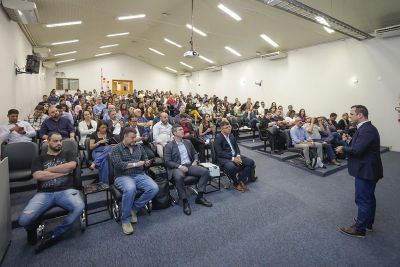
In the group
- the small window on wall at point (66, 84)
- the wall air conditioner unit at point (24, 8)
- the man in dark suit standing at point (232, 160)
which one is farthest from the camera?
the small window on wall at point (66, 84)

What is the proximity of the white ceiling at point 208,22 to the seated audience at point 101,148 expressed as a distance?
3.81 meters

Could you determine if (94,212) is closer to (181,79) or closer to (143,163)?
(143,163)

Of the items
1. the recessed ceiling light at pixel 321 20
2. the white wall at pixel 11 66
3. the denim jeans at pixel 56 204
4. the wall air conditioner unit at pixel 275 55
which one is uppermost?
the wall air conditioner unit at pixel 275 55

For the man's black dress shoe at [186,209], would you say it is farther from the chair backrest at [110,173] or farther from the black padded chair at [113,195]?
the chair backrest at [110,173]

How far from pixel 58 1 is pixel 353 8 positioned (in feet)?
24.1

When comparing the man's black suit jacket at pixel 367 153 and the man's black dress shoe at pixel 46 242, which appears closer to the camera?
the man's black dress shoe at pixel 46 242

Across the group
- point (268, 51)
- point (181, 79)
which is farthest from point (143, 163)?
point (181, 79)

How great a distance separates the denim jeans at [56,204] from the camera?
6.97ft

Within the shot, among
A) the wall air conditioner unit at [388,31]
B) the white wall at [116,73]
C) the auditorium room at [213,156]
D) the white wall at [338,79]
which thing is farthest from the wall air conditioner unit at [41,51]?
the wall air conditioner unit at [388,31]

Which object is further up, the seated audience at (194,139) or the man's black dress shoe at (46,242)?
the seated audience at (194,139)

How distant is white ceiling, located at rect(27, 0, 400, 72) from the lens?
570cm

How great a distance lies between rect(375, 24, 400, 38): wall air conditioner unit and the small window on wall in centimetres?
1543

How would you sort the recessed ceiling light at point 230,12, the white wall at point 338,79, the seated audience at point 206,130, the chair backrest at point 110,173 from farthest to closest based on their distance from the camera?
the recessed ceiling light at point 230,12, the white wall at point 338,79, the seated audience at point 206,130, the chair backrest at point 110,173

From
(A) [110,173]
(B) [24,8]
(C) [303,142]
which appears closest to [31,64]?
(B) [24,8]
